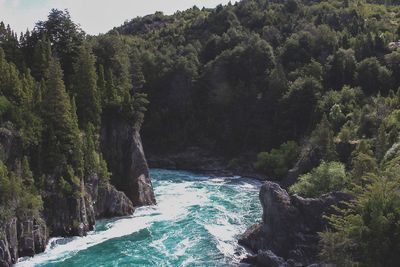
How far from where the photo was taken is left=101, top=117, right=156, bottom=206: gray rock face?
7444cm

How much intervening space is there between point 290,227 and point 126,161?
30216 mm

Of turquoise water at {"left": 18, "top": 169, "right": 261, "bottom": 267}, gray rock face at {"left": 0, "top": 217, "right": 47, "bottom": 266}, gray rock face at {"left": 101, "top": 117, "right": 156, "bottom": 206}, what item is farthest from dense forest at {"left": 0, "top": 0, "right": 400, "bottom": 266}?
turquoise water at {"left": 18, "top": 169, "right": 261, "bottom": 267}

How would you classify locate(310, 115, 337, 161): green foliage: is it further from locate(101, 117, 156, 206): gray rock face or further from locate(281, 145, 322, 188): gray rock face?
locate(101, 117, 156, 206): gray rock face

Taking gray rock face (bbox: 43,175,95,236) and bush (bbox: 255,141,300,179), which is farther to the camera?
bush (bbox: 255,141,300,179)

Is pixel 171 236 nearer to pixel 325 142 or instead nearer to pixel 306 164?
pixel 306 164

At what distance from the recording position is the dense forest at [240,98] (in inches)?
2052

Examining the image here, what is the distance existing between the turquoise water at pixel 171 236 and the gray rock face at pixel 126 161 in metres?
2.59

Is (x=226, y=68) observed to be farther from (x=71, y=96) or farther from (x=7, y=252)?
(x=7, y=252)

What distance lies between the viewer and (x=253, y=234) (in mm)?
57750

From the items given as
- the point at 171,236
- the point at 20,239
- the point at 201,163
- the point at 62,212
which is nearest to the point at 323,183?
the point at 171,236

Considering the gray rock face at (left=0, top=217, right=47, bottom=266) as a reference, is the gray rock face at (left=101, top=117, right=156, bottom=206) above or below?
above

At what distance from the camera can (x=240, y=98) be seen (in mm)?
118750

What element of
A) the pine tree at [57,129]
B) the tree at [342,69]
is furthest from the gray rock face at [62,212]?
the tree at [342,69]

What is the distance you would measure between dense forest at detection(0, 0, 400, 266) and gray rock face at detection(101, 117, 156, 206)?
7.00 feet
